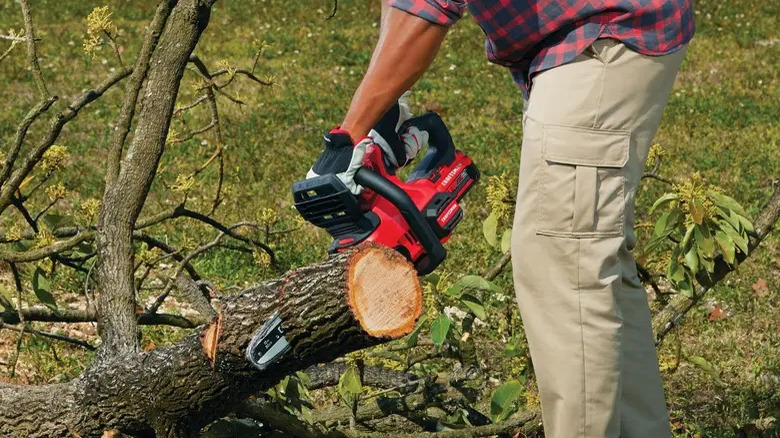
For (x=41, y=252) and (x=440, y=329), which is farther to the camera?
(x=41, y=252)

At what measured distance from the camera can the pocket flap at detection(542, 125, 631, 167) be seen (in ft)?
9.24

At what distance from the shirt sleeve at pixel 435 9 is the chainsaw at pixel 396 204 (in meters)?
0.37

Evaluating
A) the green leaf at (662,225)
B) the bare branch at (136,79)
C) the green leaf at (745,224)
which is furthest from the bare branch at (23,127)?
the green leaf at (745,224)

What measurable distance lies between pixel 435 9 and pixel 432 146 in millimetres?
470

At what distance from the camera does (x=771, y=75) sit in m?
9.75

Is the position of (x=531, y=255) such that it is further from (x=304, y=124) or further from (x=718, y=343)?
(x=304, y=124)

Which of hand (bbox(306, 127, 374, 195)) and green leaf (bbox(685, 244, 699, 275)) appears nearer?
hand (bbox(306, 127, 374, 195))

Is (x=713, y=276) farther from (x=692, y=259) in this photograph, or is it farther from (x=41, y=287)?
(x=41, y=287)

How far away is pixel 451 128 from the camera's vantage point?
8500 millimetres

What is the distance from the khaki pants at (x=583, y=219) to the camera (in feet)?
9.27

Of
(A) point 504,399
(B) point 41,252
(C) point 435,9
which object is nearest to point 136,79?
(B) point 41,252

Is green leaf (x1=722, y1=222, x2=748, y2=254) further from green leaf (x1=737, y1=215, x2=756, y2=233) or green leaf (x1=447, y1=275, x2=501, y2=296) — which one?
green leaf (x1=447, y1=275, x2=501, y2=296)

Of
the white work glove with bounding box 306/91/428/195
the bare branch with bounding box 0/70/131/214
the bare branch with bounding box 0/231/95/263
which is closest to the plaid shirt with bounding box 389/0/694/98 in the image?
the white work glove with bounding box 306/91/428/195

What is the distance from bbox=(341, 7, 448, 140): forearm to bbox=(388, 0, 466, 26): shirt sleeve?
0.02 meters
